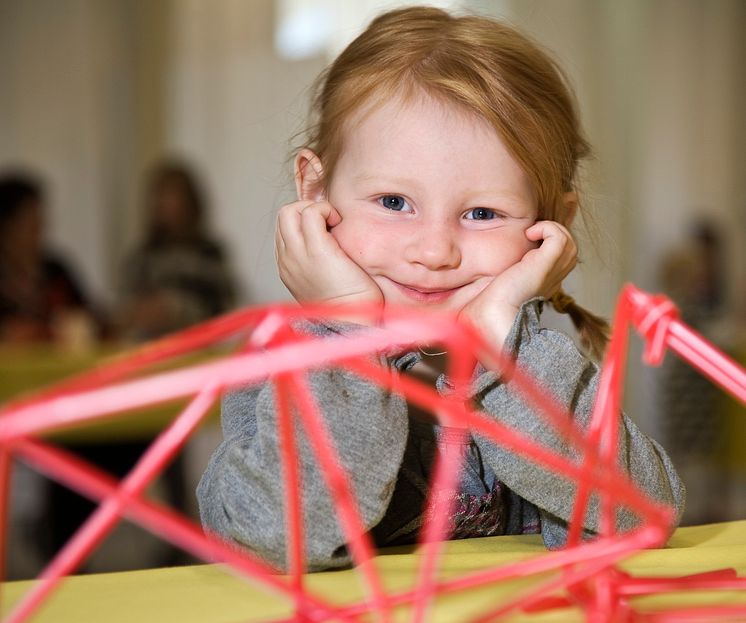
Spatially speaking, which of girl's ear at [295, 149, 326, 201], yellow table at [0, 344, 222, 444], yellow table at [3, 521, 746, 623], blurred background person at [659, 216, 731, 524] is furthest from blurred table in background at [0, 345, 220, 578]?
blurred background person at [659, 216, 731, 524]

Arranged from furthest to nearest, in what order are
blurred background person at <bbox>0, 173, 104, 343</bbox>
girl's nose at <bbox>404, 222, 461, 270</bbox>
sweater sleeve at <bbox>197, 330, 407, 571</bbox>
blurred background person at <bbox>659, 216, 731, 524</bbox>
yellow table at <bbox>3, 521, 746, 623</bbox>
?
blurred background person at <bbox>659, 216, 731, 524</bbox> < blurred background person at <bbox>0, 173, 104, 343</bbox> < girl's nose at <bbox>404, 222, 461, 270</bbox> < sweater sleeve at <bbox>197, 330, 407, 571</bbox> < yellow table at <bbox>3, 521, 746, 623</bbox>

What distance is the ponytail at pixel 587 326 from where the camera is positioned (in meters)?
0.69

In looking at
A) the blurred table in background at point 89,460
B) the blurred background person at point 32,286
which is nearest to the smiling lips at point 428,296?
the blurred table in background at point 89,460

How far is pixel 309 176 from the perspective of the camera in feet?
2.23

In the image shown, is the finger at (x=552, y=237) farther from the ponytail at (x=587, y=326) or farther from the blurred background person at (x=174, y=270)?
the blurred background person at (x=174, y=270)

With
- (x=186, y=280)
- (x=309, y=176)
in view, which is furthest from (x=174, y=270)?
(x=309, y=176)

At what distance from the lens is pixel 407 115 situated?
59cm

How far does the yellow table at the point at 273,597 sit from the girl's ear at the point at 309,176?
0.82 ft

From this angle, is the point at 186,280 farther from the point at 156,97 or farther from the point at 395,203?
the point at 395,203

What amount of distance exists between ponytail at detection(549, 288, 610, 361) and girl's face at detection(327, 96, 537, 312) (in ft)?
0.31

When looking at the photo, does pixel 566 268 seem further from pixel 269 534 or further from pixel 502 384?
pixel 269 534

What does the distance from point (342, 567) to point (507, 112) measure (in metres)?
0.28

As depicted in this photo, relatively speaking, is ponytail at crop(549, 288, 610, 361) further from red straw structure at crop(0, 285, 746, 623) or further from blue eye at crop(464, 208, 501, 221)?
red straw structure at crop(0, 285, 746, 623)

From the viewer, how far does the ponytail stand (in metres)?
0.69
